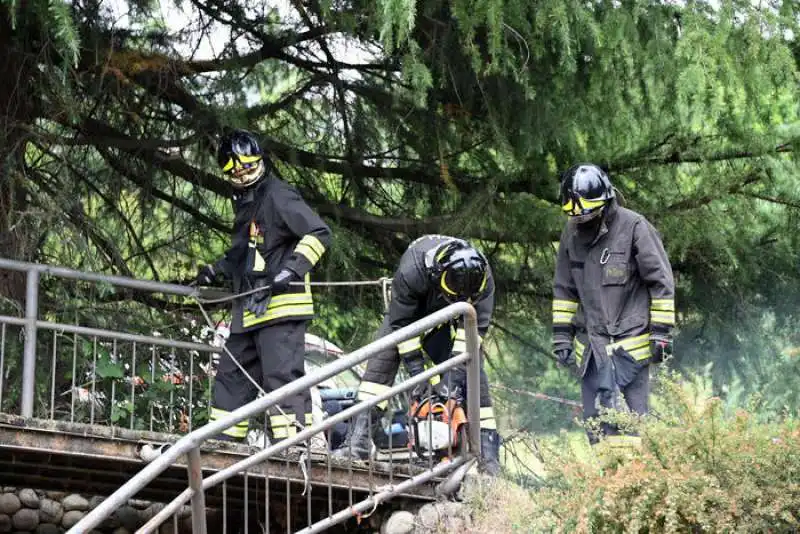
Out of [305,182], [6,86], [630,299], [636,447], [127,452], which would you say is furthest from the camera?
[305,182]

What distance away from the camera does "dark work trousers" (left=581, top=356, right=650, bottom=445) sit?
8.98 m

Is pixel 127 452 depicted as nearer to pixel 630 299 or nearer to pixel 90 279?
pixel 90 279

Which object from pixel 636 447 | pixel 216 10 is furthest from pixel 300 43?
pixel 636 447

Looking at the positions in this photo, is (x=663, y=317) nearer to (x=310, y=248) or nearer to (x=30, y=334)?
(x=310, y=248)

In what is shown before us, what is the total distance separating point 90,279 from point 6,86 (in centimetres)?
181

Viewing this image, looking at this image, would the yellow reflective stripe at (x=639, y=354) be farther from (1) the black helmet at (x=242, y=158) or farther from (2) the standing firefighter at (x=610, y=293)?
(1) the black helmet at (x=242, y=158)

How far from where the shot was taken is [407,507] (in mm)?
8461

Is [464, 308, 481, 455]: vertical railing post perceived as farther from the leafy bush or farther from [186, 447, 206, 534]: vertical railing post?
[186, 447, 206, 534]: vertical railing post

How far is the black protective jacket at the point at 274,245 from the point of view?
9.45m

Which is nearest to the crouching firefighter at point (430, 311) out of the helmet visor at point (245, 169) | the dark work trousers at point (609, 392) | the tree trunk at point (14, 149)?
the dark work trousers at point (609, 392)

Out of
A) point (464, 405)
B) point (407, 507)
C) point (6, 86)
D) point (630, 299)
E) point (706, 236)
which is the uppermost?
point (6, 86)

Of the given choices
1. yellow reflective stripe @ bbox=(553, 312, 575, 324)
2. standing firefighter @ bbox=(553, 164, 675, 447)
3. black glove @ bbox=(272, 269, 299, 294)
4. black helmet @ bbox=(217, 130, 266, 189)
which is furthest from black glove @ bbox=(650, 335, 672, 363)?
black helmet @ bbox=(217, 130, 266, 189)

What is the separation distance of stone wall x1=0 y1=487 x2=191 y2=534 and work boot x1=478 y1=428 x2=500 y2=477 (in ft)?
6.98

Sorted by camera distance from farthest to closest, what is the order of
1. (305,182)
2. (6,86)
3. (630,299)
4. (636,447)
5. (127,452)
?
(305,182), (6,86), (630,299), (127,452), (636,447)
